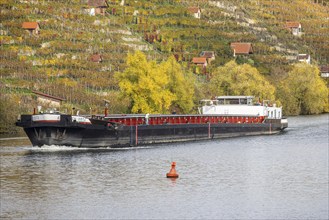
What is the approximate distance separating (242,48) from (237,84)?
4631cm

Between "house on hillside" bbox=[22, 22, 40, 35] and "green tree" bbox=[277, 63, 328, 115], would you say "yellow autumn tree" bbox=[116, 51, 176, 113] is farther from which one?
"green tree" bbox=[277, 63, 328, 115]

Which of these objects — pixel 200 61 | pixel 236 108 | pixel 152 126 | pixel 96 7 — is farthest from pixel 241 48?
pixel 152 126

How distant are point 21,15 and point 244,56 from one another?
55.9 metres

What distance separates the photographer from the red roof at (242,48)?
177m

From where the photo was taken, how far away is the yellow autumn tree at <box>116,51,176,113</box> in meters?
102

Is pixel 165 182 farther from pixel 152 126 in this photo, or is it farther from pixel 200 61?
pixel 200 61

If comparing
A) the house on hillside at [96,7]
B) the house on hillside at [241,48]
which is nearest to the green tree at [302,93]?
the house on hillside at [241,48]

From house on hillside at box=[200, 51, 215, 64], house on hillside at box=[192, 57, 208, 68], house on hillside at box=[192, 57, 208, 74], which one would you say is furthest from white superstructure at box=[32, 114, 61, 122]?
house on hillside at box=[200, 51, 215, 64]

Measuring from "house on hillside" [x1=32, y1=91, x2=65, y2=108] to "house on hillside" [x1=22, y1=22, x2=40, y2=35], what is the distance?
2793cm

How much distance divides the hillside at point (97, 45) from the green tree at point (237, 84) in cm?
1427

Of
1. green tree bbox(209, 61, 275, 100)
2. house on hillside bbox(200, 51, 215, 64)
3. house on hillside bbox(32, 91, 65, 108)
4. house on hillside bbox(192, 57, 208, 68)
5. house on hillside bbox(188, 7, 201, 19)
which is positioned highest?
house on hillside bbox(188, 7, 201, 19)

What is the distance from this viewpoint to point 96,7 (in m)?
160

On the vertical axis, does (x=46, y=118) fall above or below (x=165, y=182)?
above

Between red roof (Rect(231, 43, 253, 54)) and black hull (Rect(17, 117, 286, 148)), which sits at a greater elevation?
red roof (Rect(231, 43, 253, 54))
